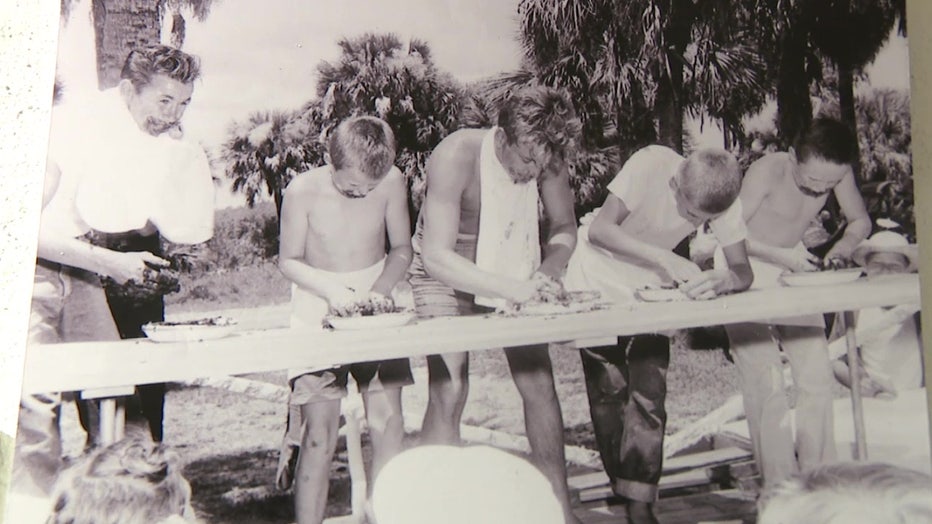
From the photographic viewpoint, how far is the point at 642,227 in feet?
9.88

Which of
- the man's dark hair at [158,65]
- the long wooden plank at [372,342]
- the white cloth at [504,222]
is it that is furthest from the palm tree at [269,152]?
the white cloth at [504,222]

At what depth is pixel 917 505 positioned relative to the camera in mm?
2990

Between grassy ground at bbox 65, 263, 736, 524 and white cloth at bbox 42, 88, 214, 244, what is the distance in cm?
21

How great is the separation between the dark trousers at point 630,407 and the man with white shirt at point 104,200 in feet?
4.32

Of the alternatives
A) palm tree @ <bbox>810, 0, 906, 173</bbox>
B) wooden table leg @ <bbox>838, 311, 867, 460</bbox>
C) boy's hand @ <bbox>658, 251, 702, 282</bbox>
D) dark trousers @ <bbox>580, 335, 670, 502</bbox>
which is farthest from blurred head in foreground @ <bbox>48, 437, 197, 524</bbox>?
palm tree @ <bbox>810, 0, 906, 173</bbox>

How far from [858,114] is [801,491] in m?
1.33

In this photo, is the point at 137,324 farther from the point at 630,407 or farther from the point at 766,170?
the point at 766,170

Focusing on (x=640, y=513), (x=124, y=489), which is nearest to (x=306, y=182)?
(x=124, y=489)

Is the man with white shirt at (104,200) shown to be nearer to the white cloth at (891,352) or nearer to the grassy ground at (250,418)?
the grassy ground at (250,418)

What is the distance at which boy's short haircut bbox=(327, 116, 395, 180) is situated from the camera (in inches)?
111

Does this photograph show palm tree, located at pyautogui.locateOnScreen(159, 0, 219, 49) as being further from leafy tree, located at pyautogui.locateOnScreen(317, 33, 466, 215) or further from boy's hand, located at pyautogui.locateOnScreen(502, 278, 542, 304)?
boy's hand, located at pyautogui.locateOnScreen(502, 278, 542, 304)

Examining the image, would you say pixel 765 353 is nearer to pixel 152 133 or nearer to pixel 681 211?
pixel 681 211

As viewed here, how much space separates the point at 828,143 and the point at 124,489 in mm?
2563

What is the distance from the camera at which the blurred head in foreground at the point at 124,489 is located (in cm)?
254
